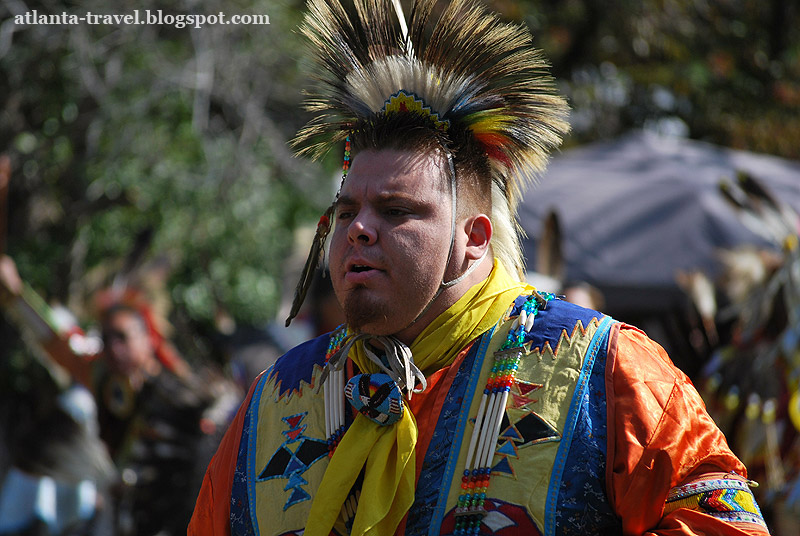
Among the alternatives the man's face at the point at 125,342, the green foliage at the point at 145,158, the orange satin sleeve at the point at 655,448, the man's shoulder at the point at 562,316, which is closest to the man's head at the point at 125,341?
the man's face at the point at 125,342

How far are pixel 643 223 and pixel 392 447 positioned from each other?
4.66 meters

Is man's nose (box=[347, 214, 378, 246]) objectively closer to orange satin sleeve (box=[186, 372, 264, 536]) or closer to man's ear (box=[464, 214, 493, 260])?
man's ear (box=[464, 214, 493, 260])

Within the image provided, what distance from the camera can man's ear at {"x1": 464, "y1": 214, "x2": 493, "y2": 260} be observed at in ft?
6.82

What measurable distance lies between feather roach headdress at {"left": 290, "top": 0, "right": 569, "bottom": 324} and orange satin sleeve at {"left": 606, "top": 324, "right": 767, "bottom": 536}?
1.72 feet

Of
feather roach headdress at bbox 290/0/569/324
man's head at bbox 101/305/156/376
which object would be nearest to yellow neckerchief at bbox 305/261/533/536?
feather roach headdress at bbox 290/0/569/324

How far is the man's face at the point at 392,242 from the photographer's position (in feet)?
6.37

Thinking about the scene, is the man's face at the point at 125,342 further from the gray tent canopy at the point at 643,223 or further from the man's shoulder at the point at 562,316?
the man's shoulder at the point at 562,316

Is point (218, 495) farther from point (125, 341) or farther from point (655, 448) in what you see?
point (125, 341)

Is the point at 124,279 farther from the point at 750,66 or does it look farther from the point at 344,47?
the point at 750,66

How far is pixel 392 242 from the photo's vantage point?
6.37 ft

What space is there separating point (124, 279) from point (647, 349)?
14.7 ft

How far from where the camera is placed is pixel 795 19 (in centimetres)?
1025

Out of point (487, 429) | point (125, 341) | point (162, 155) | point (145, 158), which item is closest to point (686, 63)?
point (162, 155)

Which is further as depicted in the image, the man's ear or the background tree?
the background tree
